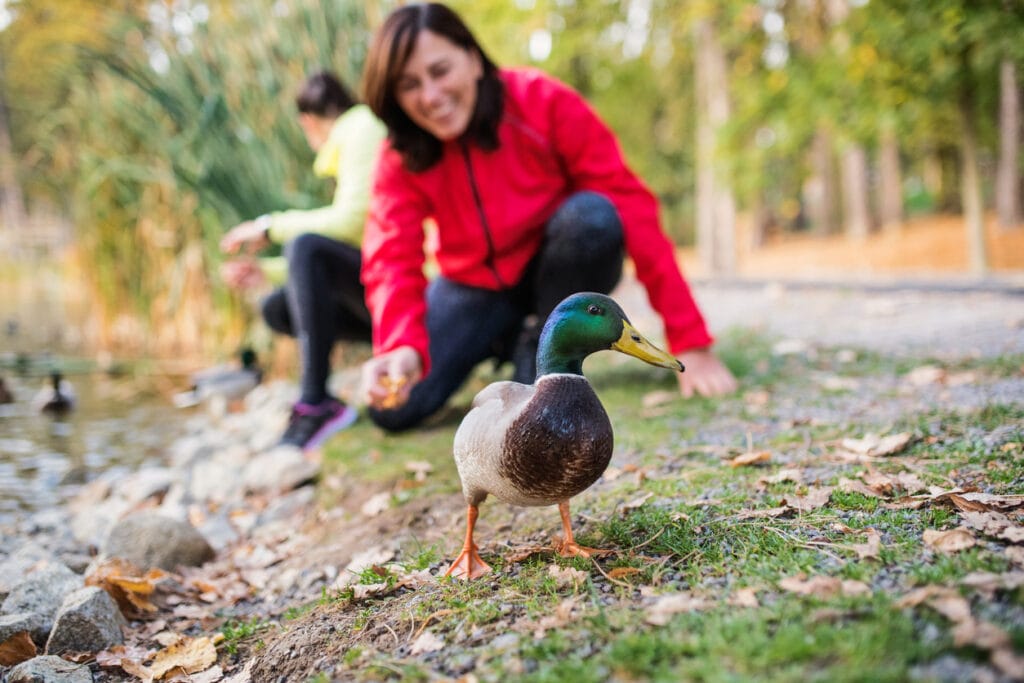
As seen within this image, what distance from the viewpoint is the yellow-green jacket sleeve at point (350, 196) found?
3404mm

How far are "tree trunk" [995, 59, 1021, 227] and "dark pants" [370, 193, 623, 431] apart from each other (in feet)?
26.0

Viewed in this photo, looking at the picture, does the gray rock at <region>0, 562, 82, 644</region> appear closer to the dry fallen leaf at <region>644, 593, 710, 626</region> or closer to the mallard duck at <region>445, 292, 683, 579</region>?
the mallard duck at <region>445, 292, 683, 579</region>

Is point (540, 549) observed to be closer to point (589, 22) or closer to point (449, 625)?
point (449, 625)

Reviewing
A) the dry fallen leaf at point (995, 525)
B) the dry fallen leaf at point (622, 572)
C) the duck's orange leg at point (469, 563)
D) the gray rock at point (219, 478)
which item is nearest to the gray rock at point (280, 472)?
the gray rock at point (219, 478)

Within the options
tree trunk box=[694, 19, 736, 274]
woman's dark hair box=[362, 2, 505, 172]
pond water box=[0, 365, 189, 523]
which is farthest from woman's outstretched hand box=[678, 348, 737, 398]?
tree trunk box=[694, 19, 736, 274]

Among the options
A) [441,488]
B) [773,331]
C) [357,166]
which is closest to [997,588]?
[441,488]

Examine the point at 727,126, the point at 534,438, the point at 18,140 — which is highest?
the point at 18,140

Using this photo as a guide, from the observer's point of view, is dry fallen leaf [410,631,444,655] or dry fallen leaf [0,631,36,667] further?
dry fallen leaf [0,631,36,667]

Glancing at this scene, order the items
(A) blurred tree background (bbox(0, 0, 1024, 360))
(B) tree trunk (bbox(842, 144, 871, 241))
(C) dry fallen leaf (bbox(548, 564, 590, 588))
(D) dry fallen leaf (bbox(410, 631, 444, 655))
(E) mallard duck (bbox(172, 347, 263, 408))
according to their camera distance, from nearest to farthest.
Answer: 1. (D) dry fallen leaf (bbox(410, 631, 444, 655))
2. (C) dry fallen leaf (bbox(548, 564, 590, 588))
3. (A) blurred tree background (bbox(0, 0, 1024, 360))
4. (E) mallard duck (bbox(172, 347, 263, 408))
5. (B) tree trunk (bbox(842, 144, 871, 241))

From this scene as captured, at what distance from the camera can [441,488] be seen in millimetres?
2430

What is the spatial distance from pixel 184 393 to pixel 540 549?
4444mm

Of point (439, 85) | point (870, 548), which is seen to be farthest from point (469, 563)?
point (439, 85)

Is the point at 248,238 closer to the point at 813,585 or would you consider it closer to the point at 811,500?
the point at 811,500

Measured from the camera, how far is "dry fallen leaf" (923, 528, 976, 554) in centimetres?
137
